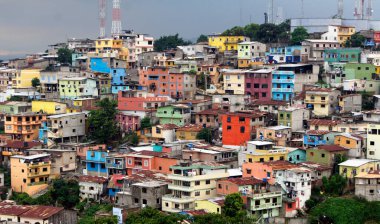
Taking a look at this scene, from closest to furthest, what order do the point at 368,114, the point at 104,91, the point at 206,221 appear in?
1. the point at 206,221
2. the point at 368,114
3. the point at 104,91

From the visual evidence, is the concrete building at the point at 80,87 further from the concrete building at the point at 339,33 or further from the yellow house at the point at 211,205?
the yellow house at the point at 211,205

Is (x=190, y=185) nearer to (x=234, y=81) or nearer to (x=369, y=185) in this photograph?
(x=369, y=185)

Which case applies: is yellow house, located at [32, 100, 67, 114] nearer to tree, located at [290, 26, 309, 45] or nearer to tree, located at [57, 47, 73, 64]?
tree, located at [57, 47, 73, 64]

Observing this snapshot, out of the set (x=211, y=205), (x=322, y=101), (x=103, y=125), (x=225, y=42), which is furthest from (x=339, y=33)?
(x=211, y=205)

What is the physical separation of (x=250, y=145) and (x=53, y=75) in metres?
15.3

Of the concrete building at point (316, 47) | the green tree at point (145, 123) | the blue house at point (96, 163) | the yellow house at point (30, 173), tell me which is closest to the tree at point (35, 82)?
the green tree at point (145, 123)

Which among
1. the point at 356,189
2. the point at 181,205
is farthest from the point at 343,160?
the point at 181,205

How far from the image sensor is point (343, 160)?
2664 centimetres

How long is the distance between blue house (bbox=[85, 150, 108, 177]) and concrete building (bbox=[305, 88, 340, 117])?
8.71 metres

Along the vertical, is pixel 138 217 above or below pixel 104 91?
below

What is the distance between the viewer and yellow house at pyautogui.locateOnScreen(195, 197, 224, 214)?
2419 centimetres

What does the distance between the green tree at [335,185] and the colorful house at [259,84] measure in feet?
31.3

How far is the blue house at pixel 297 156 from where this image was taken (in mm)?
27469

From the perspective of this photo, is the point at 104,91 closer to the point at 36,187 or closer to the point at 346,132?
the point at 36,187
